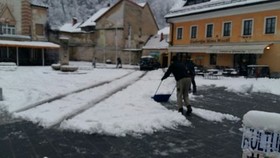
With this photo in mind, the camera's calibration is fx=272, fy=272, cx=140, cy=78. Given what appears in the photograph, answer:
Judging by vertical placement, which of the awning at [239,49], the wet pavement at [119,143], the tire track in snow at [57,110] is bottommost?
the wet pavement at [119,143]


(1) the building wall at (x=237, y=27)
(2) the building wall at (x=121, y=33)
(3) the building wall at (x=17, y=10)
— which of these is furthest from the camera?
(2) the building wall at (x=121, y=33)

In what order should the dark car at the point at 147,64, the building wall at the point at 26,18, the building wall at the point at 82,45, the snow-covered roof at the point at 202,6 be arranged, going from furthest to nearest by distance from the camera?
the building wall at the point at 82,45
the building wall at the point at 26,18
the dark car at the point at 147,64
the snow-covered roof at the point at 202,6

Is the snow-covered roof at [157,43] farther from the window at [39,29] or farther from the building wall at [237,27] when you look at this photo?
the window at [39,29]

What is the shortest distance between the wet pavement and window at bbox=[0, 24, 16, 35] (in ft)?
101

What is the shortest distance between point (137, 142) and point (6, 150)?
241 centimetres

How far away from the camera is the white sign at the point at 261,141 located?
93.7 inches

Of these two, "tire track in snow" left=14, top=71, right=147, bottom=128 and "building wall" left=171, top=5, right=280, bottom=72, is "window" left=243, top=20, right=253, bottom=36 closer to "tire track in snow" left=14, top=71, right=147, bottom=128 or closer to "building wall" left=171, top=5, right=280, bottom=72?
"building wall" left=171, top=5, right=280, bottom=72

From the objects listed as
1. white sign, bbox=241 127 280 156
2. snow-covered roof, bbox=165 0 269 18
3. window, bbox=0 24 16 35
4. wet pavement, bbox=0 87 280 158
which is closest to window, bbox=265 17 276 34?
snow-covered roof, bbox=165 0 269 18

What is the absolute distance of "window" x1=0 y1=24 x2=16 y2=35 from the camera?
111ft

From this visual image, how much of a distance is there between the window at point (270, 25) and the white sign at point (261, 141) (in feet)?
75.4

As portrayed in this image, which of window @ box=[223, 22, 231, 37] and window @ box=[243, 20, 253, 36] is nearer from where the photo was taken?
window @ box=[243, 20, 253, 36]

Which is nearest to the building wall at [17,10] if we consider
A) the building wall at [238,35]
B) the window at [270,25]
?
the building wall at [238,35]

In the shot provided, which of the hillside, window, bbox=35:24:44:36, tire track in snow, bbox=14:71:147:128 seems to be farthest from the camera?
the hillside

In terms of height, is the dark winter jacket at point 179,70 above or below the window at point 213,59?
below
